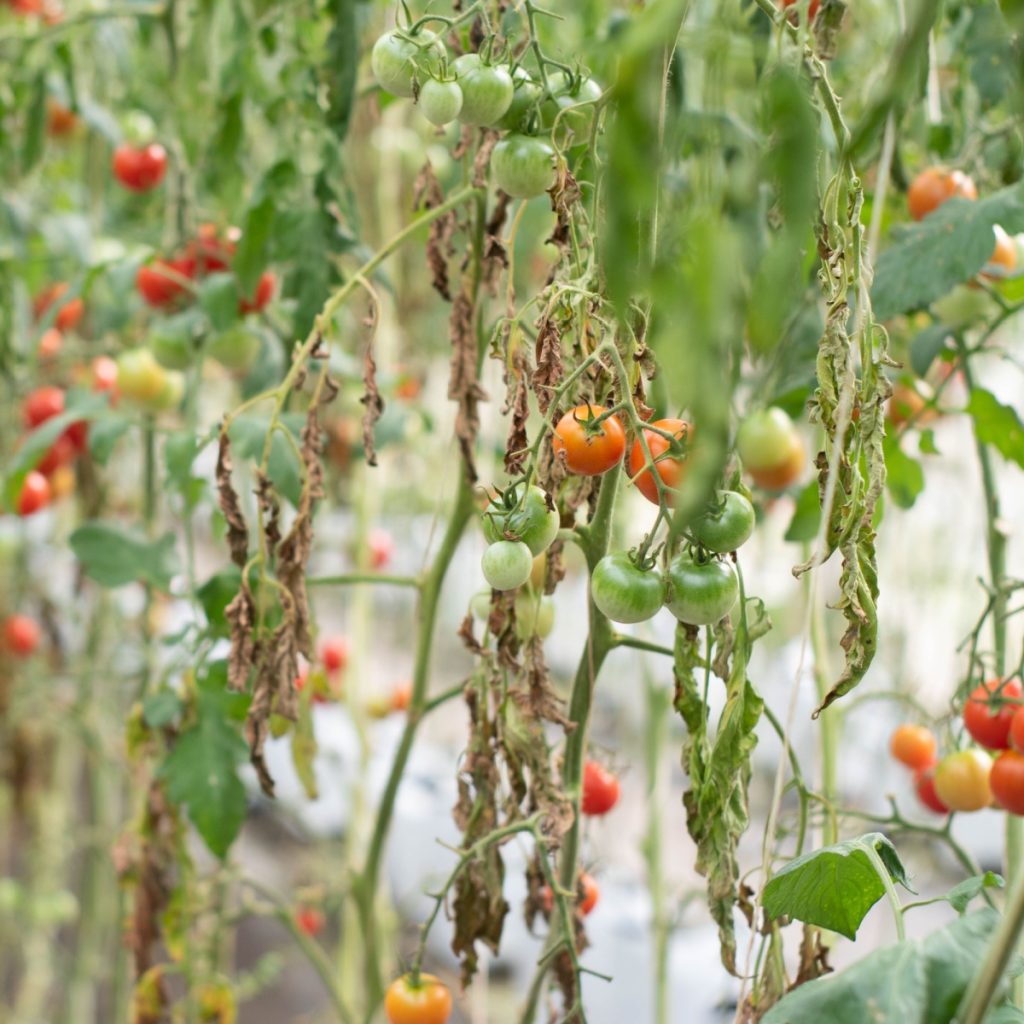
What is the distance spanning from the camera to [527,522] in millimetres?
528

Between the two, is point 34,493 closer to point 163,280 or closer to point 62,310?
point 62,310

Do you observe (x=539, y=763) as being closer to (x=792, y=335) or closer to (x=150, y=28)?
(x=792, y=335)

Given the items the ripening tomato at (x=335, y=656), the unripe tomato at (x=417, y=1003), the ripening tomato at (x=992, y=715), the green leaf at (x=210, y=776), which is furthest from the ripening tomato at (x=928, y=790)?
the ripening tomato at (x=335, y=656)

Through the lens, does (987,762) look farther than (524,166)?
Yes

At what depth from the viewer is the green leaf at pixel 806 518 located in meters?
0.87

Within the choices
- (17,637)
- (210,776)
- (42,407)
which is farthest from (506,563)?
(17,637)

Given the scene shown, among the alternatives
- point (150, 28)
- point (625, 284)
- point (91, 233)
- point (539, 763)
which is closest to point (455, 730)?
point (91, 233)

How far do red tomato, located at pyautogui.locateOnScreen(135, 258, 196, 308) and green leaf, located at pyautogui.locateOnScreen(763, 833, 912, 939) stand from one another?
0.84 m

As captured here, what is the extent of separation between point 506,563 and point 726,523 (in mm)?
104

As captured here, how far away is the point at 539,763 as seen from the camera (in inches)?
25.4

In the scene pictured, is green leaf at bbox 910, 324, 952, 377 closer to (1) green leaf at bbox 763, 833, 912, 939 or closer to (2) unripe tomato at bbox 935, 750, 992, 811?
(2) unripe tomato at bbox 935, 750, 992, 811

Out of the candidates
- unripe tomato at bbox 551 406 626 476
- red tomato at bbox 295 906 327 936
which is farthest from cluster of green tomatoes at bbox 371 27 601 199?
red tomato at bbox 295 906 327 936

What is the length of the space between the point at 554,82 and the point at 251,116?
36.2 inches

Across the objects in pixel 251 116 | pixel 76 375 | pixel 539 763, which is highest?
pixel 251 116
